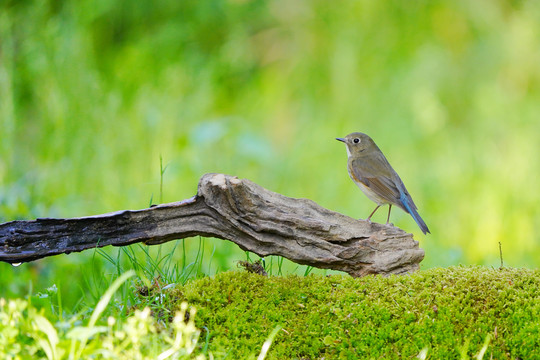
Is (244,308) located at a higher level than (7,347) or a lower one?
higher

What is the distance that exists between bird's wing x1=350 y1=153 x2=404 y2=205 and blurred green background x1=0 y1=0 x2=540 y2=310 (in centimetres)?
98

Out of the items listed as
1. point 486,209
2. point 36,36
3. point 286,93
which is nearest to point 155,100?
point 36,36

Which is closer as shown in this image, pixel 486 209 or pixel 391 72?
pixel 486 209

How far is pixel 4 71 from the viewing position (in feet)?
21.7

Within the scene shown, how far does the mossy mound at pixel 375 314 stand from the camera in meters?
2.72

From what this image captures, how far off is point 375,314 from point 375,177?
5.26 feet

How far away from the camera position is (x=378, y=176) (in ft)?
14.0

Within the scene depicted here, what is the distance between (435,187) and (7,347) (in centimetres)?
573

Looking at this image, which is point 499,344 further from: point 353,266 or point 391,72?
point 391,72

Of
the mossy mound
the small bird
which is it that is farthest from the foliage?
the small bird

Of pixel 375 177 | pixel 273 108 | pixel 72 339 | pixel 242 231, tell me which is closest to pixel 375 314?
pixel 242 231

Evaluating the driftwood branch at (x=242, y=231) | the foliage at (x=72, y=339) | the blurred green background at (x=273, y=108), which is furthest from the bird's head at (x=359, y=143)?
the foliage at (x=72, y=339)

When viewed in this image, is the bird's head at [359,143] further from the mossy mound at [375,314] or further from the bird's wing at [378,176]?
the mossy mound at [375,314]

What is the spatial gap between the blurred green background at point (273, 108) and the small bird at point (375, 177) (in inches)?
36.8
